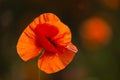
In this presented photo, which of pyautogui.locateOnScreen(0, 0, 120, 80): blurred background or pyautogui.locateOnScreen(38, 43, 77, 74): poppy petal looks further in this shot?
pyautogui.locateOnScreen(0, 0, 120, 80): blurred background

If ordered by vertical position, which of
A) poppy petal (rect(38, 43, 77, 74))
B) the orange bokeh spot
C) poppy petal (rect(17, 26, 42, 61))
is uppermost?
poppy petal (rect(17, 26, 42, 61))

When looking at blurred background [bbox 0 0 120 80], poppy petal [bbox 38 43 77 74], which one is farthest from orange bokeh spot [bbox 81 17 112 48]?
poppy petal [bbox 38 43 77 74]

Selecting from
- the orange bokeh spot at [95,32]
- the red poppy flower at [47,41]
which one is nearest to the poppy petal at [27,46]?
the red poppy flower at [47,41]

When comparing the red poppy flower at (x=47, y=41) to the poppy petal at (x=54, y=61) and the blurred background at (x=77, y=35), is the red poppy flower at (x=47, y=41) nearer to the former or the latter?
the poppy petal at (x=54, y=61)

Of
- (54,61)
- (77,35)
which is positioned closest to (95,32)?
(77,35)

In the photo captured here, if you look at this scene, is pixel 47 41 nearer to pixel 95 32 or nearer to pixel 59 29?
pixel 59 29

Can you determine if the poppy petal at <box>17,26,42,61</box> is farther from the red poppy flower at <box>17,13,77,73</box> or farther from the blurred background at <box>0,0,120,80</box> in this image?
the blurred background at <box>0,0,120,80</box>
